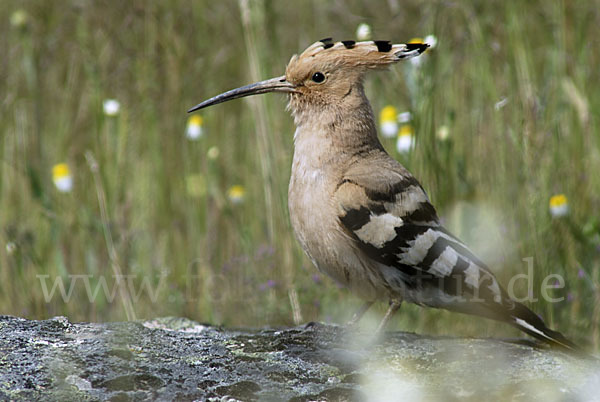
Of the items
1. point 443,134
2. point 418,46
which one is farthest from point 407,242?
point 443,134

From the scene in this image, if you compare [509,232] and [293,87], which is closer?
[293,87]

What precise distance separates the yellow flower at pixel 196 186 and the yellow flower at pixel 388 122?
0.91m

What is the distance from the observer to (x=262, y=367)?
186 cm

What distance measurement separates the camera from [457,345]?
2125 mm

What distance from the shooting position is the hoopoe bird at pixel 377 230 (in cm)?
249

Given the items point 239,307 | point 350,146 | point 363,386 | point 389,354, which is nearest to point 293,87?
point 350,146

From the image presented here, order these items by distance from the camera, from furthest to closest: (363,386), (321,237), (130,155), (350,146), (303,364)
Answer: (130,155), (350,146), (321,237), (303,364), (363,386)

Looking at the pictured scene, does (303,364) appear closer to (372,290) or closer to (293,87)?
(372,290)

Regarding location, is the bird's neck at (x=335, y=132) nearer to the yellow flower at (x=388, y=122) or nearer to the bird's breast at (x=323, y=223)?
the bird's breast at (x=323, y=223)

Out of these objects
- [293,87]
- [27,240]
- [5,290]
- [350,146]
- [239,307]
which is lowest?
[239,307]

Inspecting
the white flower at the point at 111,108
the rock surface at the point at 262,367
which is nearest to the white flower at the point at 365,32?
the white flower at the point at 111,108

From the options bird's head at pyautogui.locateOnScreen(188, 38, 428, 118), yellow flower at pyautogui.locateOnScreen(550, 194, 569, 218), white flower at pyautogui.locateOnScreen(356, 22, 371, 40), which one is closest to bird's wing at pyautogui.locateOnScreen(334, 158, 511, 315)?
bird's head at pyautogui.locateOnScreen(188, 38, 428, 118)

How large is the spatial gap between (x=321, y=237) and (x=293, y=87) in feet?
2.12

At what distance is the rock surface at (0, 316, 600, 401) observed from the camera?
5.55ft
